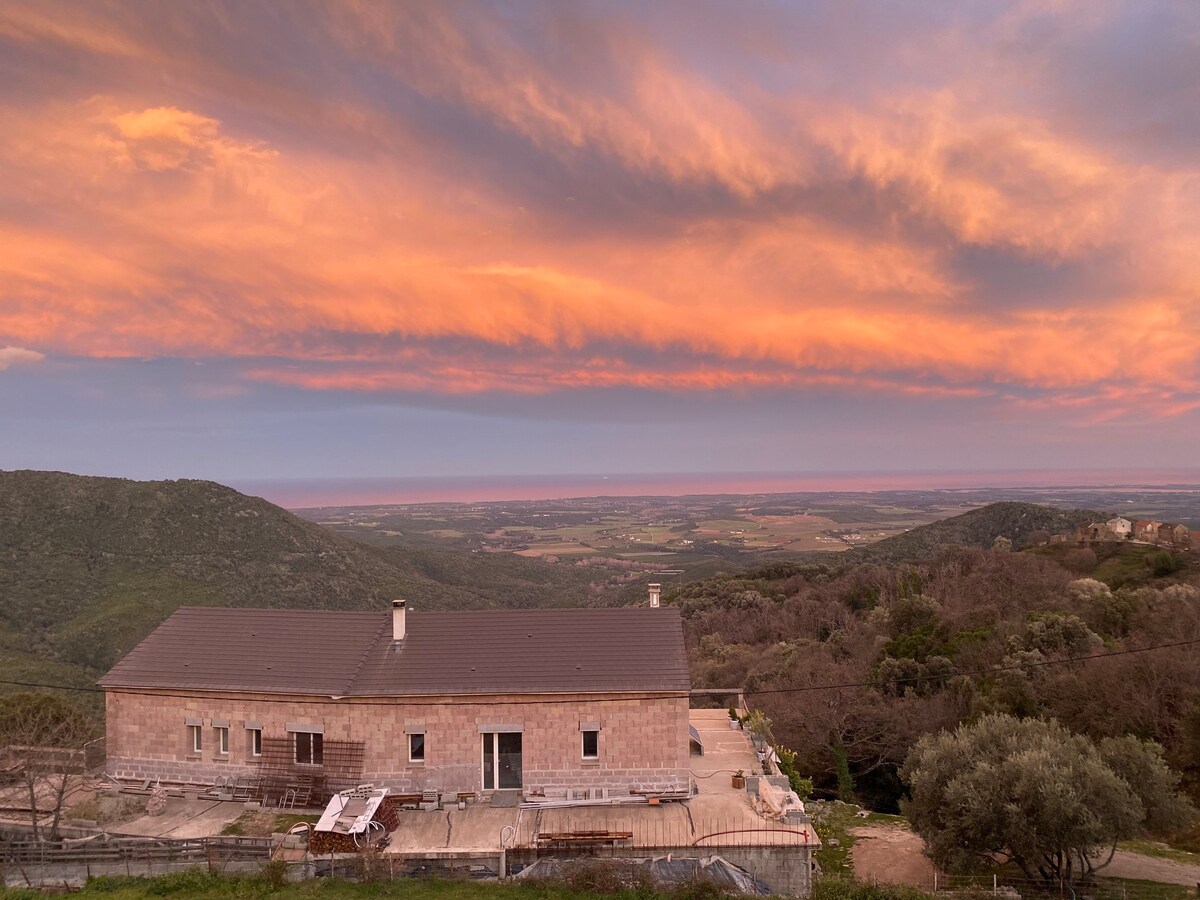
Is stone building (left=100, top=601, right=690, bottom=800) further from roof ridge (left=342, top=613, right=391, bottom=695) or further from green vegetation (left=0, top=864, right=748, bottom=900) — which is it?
green vegetation (left=0, top=864, right=748, bottom=900)

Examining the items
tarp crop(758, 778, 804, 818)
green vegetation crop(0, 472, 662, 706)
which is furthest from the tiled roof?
green vegetation crop(0, 472, 662, 706)

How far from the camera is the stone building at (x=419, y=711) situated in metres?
18.4

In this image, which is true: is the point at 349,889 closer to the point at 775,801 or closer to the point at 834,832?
the point at 775,801

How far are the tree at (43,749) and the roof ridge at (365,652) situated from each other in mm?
6261

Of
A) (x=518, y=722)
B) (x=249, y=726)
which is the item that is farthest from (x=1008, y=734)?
(x=249, y=726)

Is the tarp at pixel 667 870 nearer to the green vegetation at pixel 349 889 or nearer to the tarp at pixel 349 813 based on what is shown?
the green vegetation at pixel 349 889

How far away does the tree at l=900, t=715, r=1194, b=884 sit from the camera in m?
13.8

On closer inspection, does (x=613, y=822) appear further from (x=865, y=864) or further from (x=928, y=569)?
(x=928, y=569)

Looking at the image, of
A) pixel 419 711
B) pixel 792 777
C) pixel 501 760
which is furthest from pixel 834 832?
pixel 419 711

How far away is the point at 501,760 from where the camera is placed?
60.9 feet

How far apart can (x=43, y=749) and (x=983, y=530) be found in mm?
98676

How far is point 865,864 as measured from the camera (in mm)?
17625

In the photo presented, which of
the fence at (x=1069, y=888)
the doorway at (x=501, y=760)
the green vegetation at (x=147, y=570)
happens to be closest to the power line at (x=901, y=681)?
the doorway at (x=501, y=760)

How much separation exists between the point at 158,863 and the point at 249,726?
3962 millimetres
